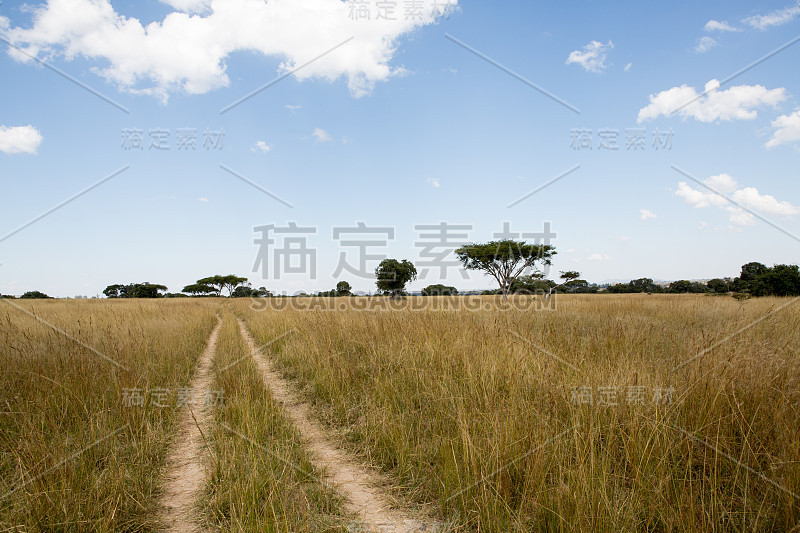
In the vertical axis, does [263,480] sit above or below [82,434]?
below

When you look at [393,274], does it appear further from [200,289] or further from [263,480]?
[200,289]

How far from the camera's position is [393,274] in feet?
129

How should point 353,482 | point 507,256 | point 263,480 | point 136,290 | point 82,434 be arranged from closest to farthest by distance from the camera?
point 263,480
point 353,482
point 82,434
point 507,256
point 136,290

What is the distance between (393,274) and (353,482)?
36603 millimetres

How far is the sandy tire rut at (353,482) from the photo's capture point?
2.21 meters

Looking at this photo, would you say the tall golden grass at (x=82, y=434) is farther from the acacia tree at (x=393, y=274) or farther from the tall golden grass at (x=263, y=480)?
the acacia tree at (x=393, y=274)

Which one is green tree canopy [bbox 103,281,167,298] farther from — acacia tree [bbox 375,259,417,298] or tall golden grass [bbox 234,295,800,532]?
tall golden grass [bbox 234,295,800,532]

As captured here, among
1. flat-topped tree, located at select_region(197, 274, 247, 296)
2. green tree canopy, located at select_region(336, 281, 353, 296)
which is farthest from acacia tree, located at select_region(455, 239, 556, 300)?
flat-topped tree, located at select_region(197, 274, 247, 296)

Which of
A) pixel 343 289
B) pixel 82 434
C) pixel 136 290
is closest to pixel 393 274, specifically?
pixel 343 289

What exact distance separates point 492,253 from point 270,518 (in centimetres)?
2922

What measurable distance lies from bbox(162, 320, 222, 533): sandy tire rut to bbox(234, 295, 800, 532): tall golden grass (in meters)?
1.28

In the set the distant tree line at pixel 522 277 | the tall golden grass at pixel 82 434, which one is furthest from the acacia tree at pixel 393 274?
the tall golden grass at pixel 82 434

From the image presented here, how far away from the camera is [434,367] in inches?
173

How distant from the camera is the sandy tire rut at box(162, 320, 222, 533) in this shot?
2236 millimetres
